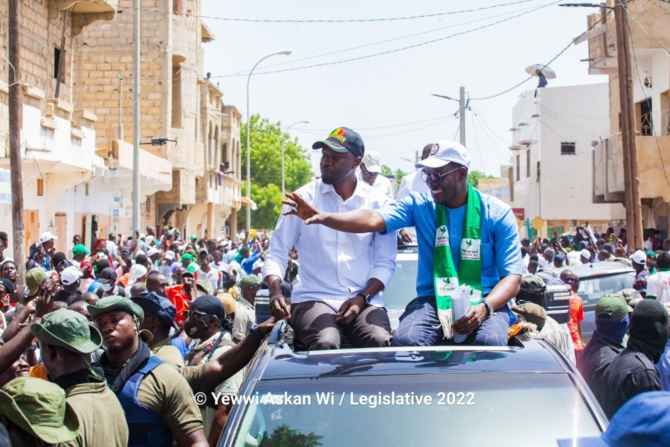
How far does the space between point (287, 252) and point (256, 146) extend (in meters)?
71.2

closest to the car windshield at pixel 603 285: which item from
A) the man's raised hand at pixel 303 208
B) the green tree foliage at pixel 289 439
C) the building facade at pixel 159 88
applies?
the man's raised hand at pixel 303 208

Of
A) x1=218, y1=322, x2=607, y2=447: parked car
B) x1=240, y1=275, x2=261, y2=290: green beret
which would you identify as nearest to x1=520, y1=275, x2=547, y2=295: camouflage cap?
x1=218, y1=322, x2=607, y2=447: parked car

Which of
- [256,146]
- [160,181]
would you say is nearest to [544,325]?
[160,181]

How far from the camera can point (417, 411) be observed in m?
3.68

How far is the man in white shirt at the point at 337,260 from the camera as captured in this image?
191 inches

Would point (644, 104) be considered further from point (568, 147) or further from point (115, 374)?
point (115, 374)

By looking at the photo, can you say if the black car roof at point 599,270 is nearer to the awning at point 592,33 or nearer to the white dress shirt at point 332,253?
the white dress shirt at point 332,253

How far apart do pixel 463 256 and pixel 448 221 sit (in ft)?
0.68

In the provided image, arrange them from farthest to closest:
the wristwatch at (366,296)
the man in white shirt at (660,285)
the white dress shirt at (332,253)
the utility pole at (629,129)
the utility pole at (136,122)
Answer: the utility pole at (136,122)
the utility pole at (629,129)
the man in white shirt at (660,285)
the white dress shirt at (332,253)
the wristwatch at (366,296)

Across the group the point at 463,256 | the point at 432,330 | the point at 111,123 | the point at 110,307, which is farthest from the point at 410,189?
the point at 111,123

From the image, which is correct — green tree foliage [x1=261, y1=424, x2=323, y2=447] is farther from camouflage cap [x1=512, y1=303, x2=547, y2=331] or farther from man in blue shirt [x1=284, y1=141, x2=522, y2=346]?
camouflage cap [x1=512, y1=303, x2=547, y2=331]

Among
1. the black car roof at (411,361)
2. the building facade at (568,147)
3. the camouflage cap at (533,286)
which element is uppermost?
the building facade at (568,147)

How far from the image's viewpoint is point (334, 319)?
4789 mm

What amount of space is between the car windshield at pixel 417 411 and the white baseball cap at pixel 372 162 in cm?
423
